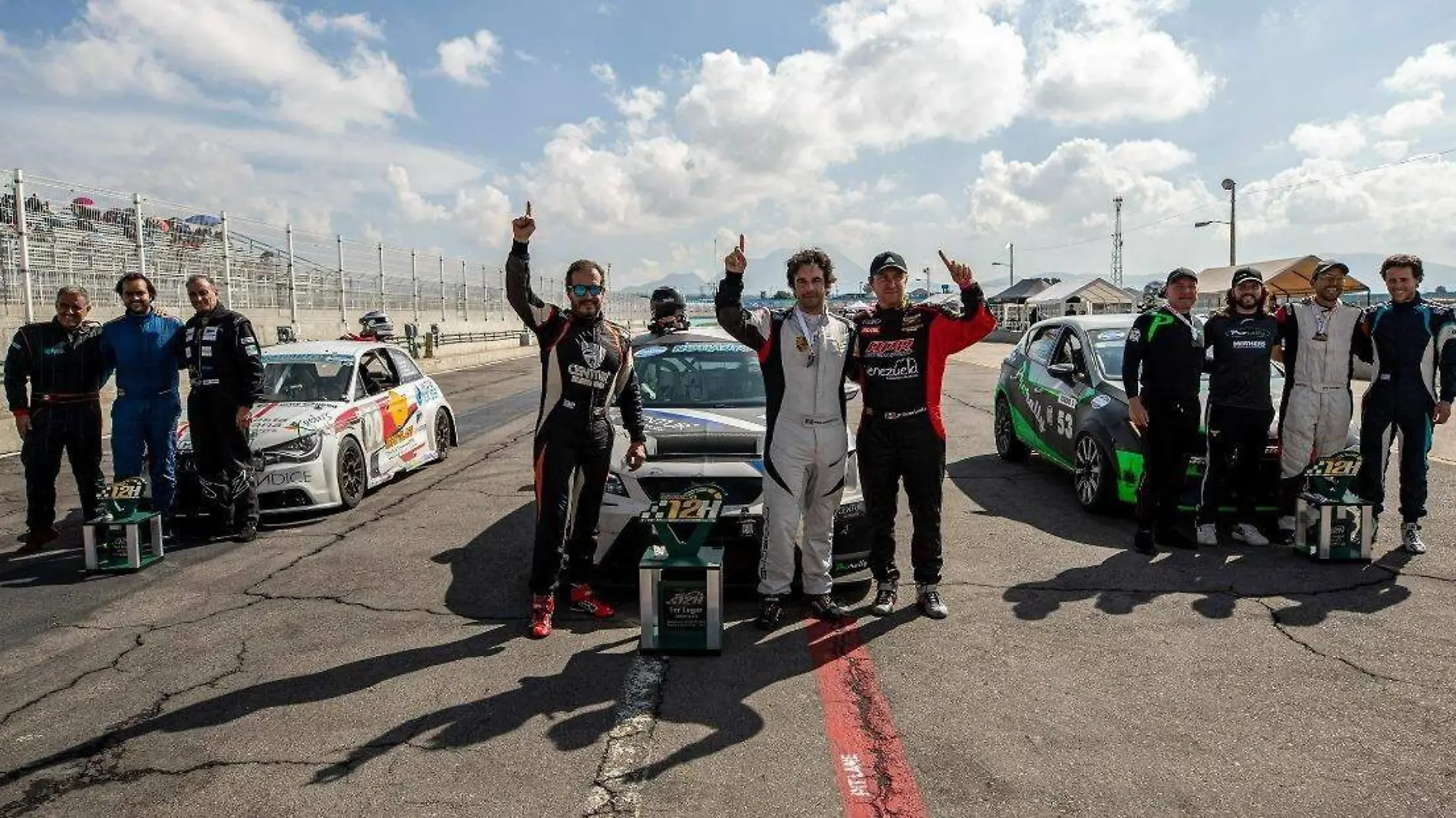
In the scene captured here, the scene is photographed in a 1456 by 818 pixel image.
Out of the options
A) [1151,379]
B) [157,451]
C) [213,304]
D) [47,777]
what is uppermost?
[213,304]

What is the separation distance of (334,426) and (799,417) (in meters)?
4.27

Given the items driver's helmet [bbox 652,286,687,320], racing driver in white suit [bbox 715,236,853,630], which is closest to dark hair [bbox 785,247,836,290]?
racing driver in white suit [bbox 715,236,853,630]

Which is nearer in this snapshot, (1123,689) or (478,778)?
(478,778)

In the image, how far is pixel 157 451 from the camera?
5.87 metres

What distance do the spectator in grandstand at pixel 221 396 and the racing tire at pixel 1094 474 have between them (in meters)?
5.99

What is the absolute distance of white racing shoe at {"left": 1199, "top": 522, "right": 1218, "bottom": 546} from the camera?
18.7 ft

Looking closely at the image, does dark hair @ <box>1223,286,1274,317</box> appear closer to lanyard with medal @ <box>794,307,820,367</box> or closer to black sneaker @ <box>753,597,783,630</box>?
lanyard with medal @ <box>794,307,820,367</box>

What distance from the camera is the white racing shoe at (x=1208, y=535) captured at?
18.7 feet

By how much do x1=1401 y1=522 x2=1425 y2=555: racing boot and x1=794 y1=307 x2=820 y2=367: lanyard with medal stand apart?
4289mm

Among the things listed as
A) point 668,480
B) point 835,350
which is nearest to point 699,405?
point 668,480

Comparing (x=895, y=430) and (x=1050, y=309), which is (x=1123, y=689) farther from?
(x=1050, y=309)

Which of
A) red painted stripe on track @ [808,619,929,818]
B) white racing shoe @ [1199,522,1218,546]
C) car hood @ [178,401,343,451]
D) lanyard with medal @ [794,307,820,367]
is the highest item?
lanyard with medal @ [794,307,820,367]

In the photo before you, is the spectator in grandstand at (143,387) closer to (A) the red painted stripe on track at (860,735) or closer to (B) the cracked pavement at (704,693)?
(B) the cracked pavement at (704,693)

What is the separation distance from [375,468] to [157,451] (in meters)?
1.82
